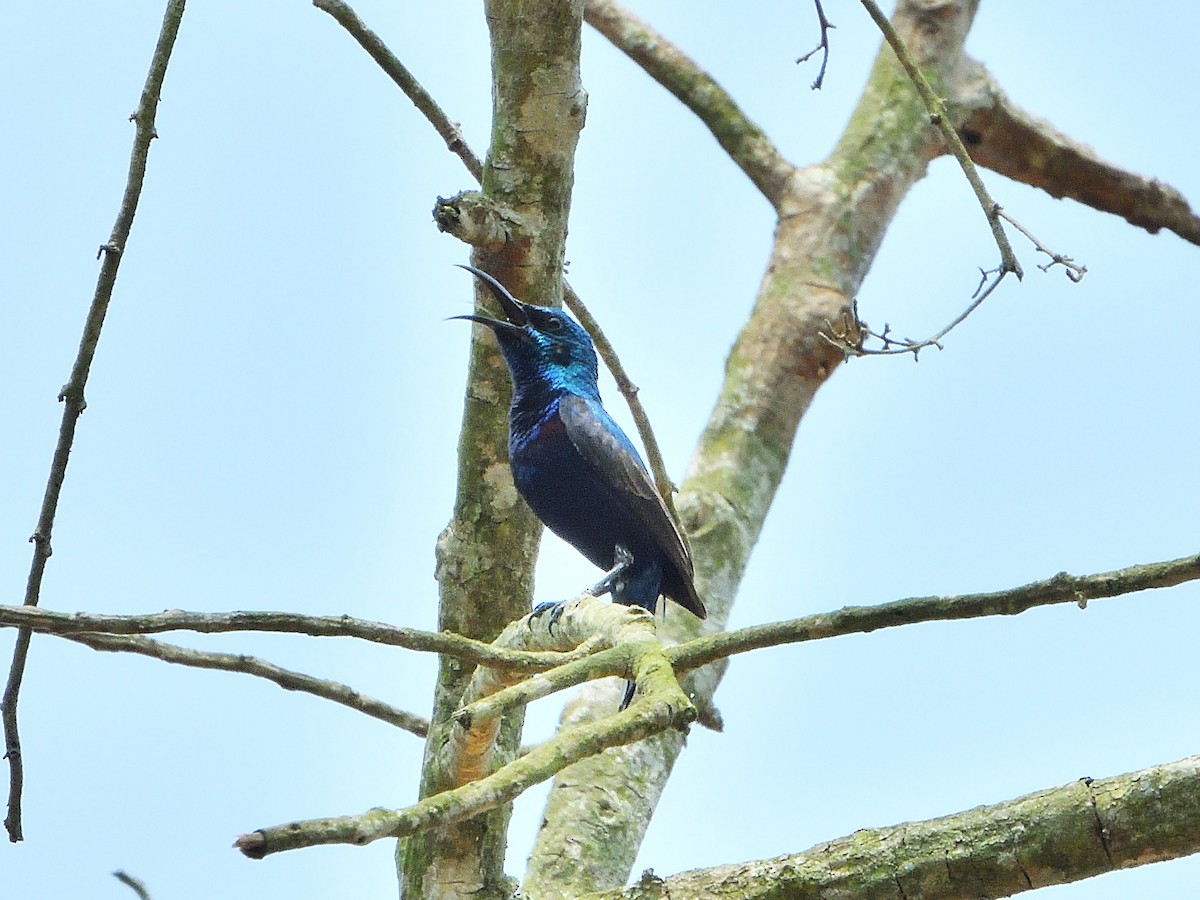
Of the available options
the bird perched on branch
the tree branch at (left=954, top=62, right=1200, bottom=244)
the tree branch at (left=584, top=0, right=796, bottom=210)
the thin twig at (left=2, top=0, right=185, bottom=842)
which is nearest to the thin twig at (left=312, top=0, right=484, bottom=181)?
the bird perched on branch

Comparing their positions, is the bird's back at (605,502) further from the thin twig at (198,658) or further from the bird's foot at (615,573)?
the thin twig at (198,658)

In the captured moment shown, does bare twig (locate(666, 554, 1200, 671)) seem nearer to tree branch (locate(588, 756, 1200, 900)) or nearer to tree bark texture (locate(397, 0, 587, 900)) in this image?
tree branch (locate(588, 756, 1200, 900))

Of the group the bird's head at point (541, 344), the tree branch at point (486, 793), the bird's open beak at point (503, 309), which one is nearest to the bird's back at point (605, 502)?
Answer: the bird's head at point (541, 344)

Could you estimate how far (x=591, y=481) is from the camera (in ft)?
18.8

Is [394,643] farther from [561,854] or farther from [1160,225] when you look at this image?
[1160,225]

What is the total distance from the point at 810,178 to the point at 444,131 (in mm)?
3581

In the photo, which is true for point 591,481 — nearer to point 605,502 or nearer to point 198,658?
point 605,502

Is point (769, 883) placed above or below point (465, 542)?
below

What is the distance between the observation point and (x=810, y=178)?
27.3ft

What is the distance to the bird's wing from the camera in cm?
572

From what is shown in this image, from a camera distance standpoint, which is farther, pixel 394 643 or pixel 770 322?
pixel 770 322

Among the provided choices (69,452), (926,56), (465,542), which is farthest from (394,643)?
(926,56)

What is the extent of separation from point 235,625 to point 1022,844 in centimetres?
155

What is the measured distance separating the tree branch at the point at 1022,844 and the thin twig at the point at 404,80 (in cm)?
275
